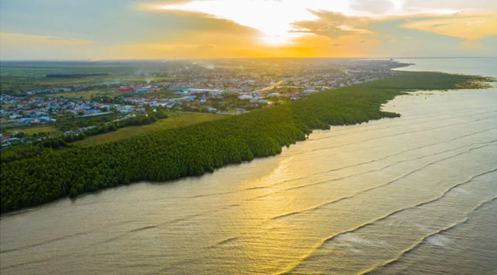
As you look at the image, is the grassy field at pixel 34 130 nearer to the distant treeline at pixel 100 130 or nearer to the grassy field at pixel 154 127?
Answer: the distant treeline at pixel 100 130

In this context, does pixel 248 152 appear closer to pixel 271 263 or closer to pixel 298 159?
pixel 298 159

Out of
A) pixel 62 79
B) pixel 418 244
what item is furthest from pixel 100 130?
pixel 62 79

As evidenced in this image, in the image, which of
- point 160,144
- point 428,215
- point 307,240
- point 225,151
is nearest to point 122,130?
point 160,144

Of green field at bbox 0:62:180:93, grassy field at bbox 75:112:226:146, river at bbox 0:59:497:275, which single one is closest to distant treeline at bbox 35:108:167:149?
grassy field at bbox 75:112:226:146

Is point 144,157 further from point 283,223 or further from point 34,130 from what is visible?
point 34,130

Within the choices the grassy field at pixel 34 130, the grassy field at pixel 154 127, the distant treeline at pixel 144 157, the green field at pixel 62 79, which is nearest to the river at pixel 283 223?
the distant treeline at pixel 144 157

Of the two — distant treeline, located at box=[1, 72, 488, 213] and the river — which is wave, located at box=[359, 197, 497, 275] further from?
distant treeline, located at box=[1, 72, 488, 213]
